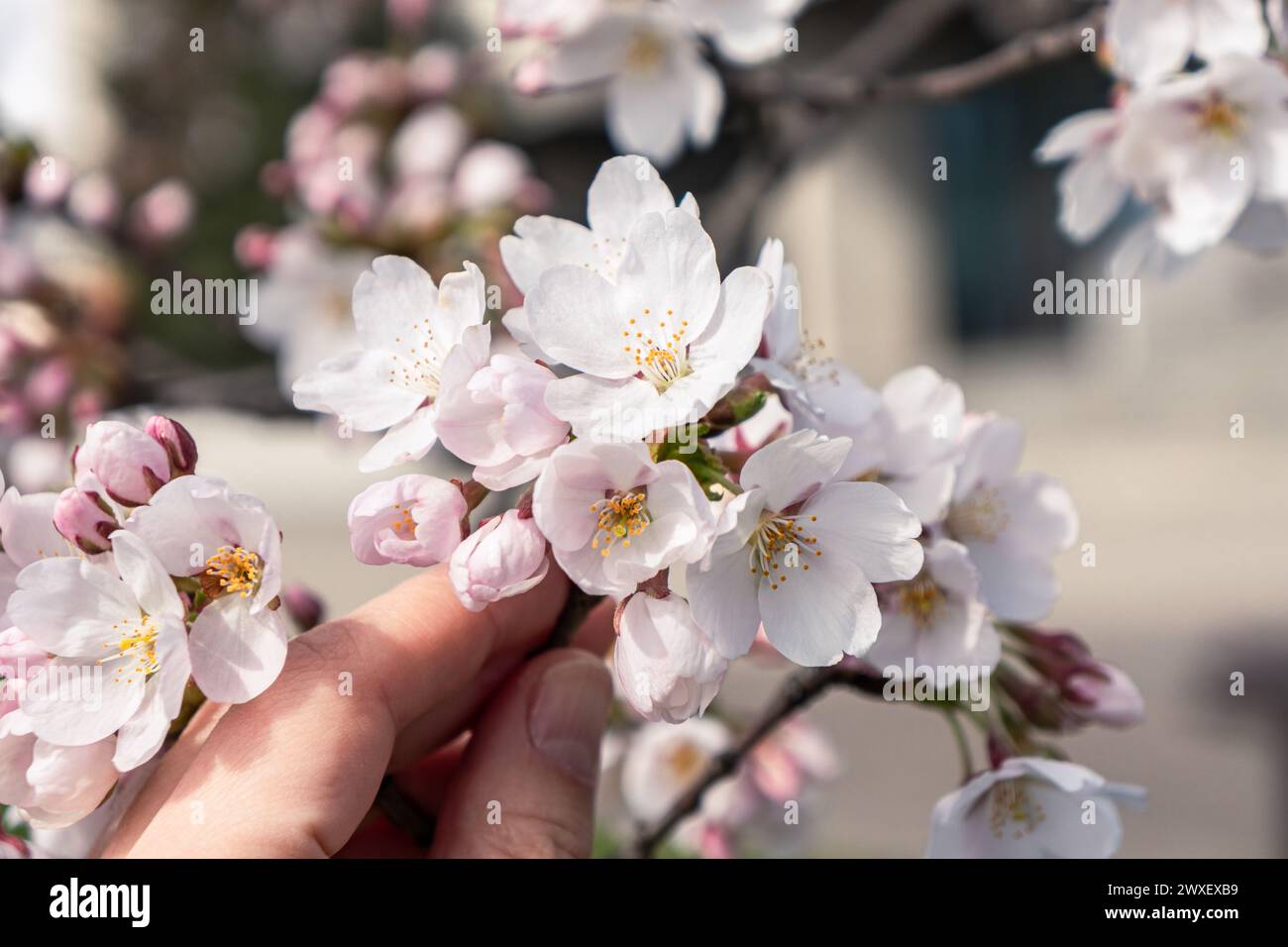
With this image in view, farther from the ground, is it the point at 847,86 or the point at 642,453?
the point at 847,86

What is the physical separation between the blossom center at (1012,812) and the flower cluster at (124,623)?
2.18ft

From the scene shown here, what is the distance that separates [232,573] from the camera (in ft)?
2.75

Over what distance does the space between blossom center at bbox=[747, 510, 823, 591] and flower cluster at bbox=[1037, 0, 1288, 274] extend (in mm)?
787

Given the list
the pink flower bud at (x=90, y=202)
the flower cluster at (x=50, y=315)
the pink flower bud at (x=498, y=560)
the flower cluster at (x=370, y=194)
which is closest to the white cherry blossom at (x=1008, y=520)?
the pink flower bud at (x=498, y=560)

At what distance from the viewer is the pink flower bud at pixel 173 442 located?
33.7 inches

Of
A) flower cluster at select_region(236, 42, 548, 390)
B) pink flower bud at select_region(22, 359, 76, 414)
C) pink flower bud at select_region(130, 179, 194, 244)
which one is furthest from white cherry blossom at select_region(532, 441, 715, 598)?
pink flower bud at select_region(130, 179, 194, 244)

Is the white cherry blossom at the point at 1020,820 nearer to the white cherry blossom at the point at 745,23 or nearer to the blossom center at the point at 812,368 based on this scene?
the blossom center at the point at 812,368

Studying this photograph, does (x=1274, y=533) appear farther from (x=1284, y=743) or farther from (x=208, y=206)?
(x=208, y=206)

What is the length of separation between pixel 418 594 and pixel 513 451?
0.23 meters

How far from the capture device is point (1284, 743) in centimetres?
341

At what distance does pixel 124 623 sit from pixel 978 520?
755 mm

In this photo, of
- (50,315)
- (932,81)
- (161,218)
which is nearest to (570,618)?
(932,81)

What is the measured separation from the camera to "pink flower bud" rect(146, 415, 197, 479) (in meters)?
0.86

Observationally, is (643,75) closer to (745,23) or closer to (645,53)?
(645,53)
